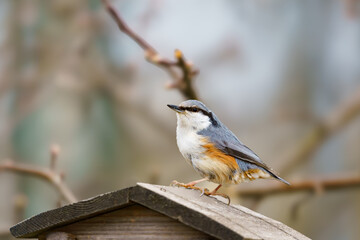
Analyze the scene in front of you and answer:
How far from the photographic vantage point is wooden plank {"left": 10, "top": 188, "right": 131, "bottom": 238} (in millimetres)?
2201

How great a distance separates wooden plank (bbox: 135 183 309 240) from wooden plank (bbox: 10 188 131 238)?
Answer: 0.24ft

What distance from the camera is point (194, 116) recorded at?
2.91 meters

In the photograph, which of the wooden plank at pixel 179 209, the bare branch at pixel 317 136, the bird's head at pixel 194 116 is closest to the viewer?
the wooden plank at pixel 179 209

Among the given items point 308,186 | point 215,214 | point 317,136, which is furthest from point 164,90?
point 215,214

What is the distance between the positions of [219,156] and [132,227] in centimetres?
62

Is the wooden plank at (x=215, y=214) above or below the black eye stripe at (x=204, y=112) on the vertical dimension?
below

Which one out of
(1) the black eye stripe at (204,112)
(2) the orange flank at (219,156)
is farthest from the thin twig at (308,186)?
(2) the orange flank at (219,156)

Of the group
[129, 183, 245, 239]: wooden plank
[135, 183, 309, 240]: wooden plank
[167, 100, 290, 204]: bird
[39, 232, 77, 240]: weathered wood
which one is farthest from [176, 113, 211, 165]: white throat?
[39, 232, 77, 240]: weathered wood

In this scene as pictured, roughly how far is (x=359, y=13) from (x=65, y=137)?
3572mm

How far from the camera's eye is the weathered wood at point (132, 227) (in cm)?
224

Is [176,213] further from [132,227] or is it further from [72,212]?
[72,212]

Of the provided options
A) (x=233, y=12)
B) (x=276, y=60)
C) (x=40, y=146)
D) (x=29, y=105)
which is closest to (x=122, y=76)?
(x=29, y=105)

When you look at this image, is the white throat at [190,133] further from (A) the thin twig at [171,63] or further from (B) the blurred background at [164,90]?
(B) the blurred background at [164,90]

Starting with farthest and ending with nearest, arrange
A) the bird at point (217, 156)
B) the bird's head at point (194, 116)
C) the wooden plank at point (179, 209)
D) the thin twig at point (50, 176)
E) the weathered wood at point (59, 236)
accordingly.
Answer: the thin twig at point (50, 176) → the bird's head at point (194, 116) → the bird at point (217, 156) → the weathered wood at point (59, 236) → the wooden plank at point (179, 209)
